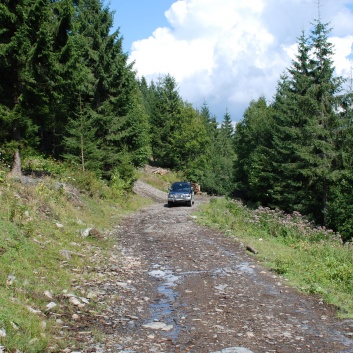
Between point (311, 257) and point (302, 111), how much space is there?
66.0ft

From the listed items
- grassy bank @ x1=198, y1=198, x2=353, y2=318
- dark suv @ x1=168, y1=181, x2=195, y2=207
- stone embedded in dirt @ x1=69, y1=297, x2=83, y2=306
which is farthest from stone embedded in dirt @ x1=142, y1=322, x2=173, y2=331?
dark suv @ x1=168, y1=181, x2=195, y2=207

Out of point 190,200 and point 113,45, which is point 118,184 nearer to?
point 190,200

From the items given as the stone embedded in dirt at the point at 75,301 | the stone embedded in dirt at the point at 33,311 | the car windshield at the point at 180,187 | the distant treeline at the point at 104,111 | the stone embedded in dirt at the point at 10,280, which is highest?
the distant treeline at the point at 104,111

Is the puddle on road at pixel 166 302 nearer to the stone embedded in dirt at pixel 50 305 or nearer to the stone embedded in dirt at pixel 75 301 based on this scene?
the stone embedded in dirt at pixel 75 301

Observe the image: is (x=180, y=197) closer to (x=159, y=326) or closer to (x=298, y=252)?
(x=298, y=252)

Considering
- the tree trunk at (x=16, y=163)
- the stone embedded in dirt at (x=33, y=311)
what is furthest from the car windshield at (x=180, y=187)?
the stone embedded in dirt at (x=33, y=311)

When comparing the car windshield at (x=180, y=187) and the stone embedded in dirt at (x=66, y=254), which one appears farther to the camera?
the car windshield at (x=180, y=187)

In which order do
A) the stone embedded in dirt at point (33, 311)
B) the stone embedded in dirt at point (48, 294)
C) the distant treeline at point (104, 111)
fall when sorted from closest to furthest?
the stone embedded in dirt at point (33, 311)
the stone embedded in dirt at point (48, 294)
the distant treeline at point (104, 111)

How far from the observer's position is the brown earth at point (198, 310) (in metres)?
5.69

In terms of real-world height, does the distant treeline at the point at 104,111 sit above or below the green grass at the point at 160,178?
above

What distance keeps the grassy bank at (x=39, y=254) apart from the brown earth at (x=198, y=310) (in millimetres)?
515

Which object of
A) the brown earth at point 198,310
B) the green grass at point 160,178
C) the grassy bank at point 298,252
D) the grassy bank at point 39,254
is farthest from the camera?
the green grass at point 160,178

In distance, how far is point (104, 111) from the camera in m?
29.4

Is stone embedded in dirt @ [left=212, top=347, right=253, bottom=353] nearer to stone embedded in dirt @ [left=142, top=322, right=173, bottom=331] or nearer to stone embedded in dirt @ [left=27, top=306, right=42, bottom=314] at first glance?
stone embedded in dirt @ [left=142, top=322, right=173, bottom=331]
